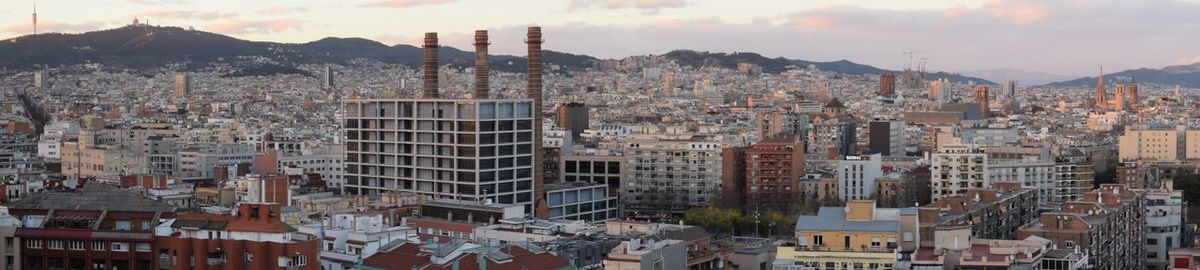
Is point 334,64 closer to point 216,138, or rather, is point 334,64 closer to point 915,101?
point 915,101

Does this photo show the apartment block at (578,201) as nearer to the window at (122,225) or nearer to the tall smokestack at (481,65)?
the tall smokestack at (481,65)

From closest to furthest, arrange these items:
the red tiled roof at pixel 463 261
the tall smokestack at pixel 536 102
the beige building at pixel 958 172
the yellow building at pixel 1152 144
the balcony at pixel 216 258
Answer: the red tiled roof at pixel 463 261
the balcony at pixel 216 258
the tall smokestack at pixel 536 102
the beige building at pixel 958 172
the yellow building at pixel 1152 144

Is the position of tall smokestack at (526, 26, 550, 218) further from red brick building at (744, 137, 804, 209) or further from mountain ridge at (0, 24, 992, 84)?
mountain ridge at (0, 24, 992, 84)

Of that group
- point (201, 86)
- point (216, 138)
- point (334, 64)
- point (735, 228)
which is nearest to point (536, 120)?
point (735, 228)

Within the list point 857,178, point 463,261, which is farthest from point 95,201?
point 857,178

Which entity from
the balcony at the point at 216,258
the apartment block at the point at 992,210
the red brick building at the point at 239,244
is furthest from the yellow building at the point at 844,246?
the balcony at the point at 216,258

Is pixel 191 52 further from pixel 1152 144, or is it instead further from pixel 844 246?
pixel 844 246

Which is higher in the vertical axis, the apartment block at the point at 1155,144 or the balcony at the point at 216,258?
the apartment block at the point at 1155,144
